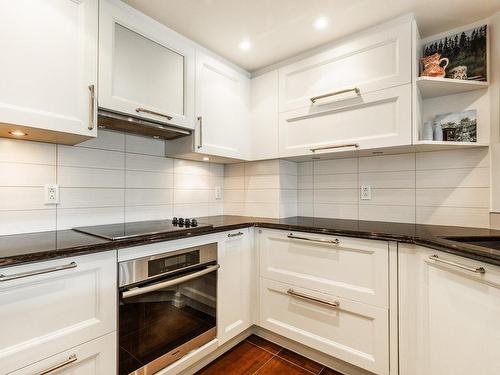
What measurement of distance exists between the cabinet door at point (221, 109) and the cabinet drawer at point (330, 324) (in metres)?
1.07

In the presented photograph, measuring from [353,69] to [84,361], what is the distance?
2140 millimetres

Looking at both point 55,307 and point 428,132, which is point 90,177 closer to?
point 55,307

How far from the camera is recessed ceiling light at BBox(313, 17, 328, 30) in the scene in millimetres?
1555

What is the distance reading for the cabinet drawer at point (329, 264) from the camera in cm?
140

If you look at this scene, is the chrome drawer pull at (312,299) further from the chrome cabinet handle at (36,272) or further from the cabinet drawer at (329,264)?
the chrome cabinet handle at (36,272)

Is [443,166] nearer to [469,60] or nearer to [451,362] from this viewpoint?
[469,60]

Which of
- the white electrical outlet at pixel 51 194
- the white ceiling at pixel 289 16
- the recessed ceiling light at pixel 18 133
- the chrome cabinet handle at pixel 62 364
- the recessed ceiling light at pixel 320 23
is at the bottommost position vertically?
the chrome cabinet handle at pixel 62 364

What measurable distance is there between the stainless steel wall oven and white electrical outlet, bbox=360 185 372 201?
1.21 meters

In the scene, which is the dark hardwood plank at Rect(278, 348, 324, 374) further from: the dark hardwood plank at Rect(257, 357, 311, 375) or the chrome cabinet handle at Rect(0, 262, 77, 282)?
the chrome cabinet handle at Rect(0, 262, 77, 282)

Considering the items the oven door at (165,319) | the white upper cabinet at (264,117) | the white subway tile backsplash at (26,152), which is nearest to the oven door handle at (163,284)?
the oven door at (165,319)

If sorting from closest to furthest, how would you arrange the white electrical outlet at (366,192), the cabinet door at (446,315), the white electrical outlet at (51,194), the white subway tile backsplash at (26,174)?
the cabinet door at (446,315), the white subway tile backsplash at (26,174), the white electrical outlet at (51,194), the white electrical outlet at (366,192)

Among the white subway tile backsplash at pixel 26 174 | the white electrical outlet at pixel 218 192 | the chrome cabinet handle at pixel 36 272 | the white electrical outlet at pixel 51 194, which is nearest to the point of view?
the chrome cabinet handle at pixel 36 272

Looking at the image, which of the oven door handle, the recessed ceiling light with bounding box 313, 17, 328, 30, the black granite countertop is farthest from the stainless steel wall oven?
the recessed ceiling light with bounding box 313, 17, 328, 30

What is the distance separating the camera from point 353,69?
1688mm
